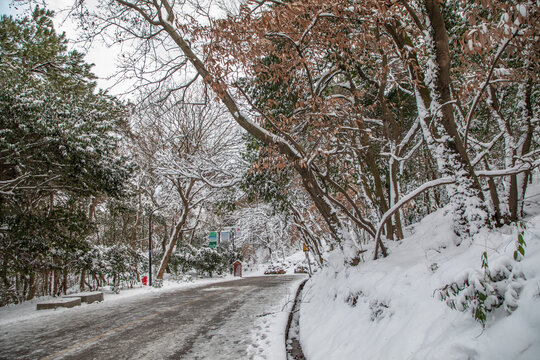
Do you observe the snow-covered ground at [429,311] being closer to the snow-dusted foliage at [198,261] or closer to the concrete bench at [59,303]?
the concrete bench at [59,303]

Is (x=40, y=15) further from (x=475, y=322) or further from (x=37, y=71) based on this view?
(x=475, y=322)

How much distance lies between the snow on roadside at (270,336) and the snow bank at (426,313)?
39cm

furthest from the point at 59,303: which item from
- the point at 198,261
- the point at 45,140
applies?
the point at 198,261

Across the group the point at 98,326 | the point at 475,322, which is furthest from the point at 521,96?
the point at 98,326

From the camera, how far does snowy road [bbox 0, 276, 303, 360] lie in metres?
4.49

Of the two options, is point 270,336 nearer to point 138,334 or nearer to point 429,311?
point 138,334

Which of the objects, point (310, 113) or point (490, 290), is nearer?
point (490, 290)

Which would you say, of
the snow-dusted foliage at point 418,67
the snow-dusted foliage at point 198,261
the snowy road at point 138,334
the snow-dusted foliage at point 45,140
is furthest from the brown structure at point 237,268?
the snow-dusted foliage at point 418,67

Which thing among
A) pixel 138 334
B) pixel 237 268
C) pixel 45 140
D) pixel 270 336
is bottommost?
pixel 237 268

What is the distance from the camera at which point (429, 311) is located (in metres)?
2.46

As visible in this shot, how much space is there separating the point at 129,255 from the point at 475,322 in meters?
17.8

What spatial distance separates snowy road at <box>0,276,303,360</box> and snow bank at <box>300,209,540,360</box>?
1.51 meters

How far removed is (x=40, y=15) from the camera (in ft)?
29.7

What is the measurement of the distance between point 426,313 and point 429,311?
1.2 inches
